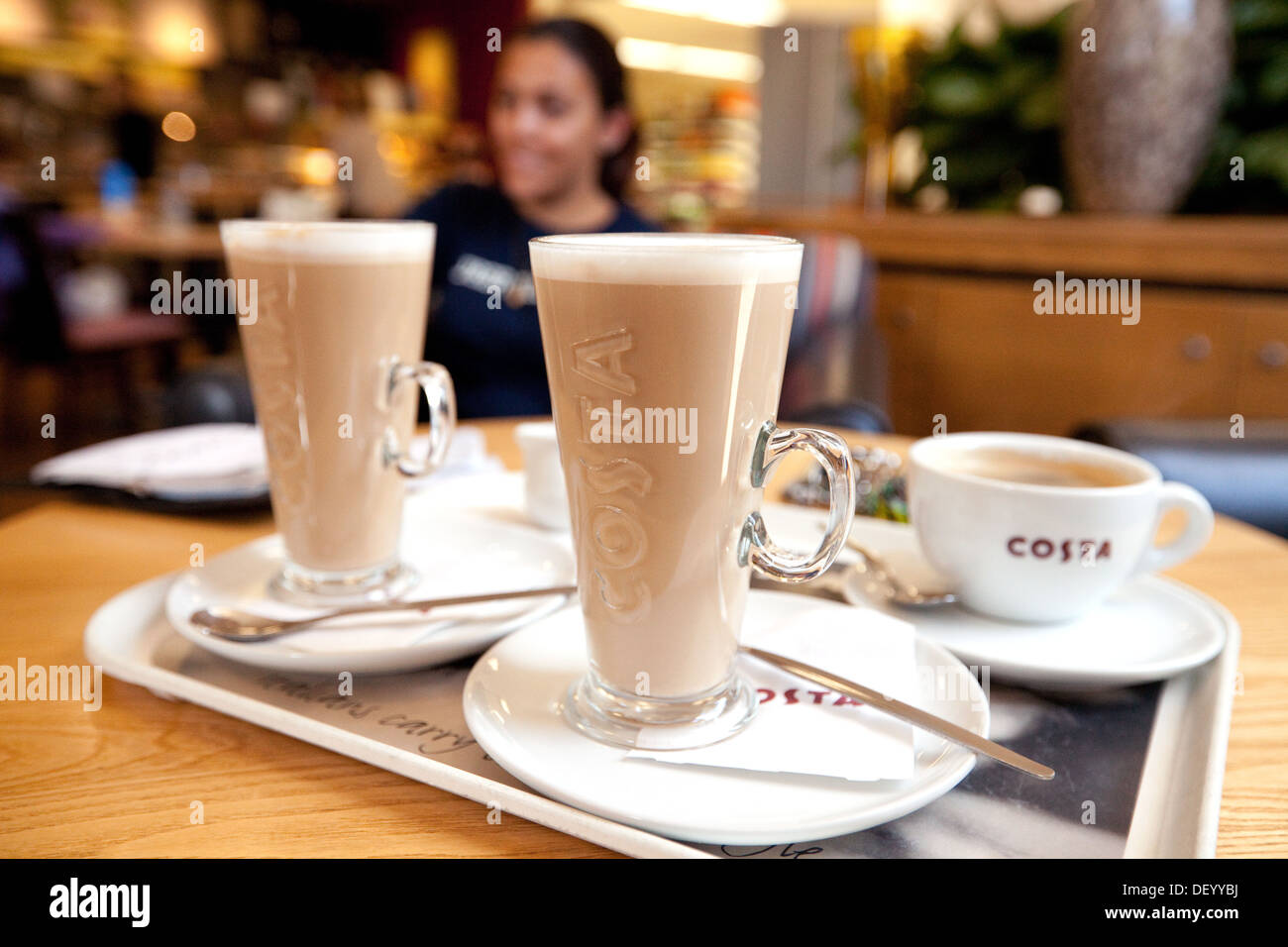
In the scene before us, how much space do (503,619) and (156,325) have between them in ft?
16.0

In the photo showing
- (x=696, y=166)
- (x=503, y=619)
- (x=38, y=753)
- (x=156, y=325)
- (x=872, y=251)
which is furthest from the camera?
(x=696, y=166)

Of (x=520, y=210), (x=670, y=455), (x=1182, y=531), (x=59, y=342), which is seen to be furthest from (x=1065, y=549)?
(x=59, y=342)

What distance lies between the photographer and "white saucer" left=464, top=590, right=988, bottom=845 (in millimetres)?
477

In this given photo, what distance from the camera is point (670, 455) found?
0.54 m

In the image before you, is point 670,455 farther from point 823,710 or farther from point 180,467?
point 180,467

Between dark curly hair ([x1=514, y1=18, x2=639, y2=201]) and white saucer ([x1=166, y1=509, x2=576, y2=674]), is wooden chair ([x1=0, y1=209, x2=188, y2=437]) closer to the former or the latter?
dark curly hair ([x1=514, y1=18, x2=639, y2=201])

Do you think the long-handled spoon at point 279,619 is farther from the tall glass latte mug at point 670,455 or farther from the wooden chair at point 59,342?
the wooden chair at point 59,342

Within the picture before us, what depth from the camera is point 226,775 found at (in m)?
0.56

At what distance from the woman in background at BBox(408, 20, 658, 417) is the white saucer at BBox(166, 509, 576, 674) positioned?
150 cm

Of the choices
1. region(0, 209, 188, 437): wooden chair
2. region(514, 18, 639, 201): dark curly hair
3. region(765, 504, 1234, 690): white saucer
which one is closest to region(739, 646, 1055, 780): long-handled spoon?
region(765, 504, 1234, 690): white saucer
